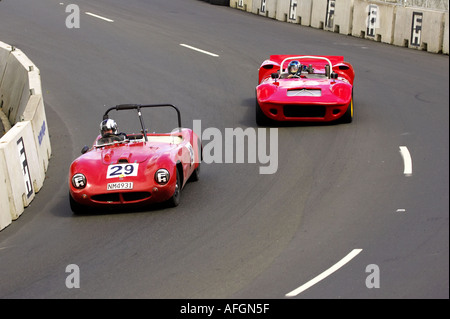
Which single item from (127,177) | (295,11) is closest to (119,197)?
(127,177)

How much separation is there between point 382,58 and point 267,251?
12898 millimetres

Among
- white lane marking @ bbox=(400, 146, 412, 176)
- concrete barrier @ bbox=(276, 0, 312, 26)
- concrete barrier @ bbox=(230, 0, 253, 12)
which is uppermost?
white lane marking @ bbox=(400, 146, 412, 176)

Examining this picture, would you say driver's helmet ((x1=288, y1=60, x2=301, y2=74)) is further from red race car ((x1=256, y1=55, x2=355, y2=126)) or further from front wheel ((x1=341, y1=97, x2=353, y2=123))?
front wheel ((x1=341, y1=97, x2=353, y2=123))

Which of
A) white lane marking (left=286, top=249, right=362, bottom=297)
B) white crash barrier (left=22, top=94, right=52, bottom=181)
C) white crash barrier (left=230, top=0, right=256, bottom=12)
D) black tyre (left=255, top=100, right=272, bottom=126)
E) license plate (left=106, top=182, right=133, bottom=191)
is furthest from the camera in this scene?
white crash barrier (left=230, top=0, right=256, bottom=12)

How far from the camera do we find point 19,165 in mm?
12945

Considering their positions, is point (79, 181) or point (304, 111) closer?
point (79, 181)

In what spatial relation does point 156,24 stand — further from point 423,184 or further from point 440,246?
point 440,246

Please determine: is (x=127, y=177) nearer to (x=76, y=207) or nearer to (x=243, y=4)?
(x=76, y=207)

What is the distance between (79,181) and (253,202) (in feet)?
7.74

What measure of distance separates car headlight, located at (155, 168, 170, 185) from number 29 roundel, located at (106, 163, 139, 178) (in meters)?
0.30

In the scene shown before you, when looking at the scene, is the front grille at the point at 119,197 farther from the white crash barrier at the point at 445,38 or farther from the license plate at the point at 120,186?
the white crash barrier at the point at 445,38

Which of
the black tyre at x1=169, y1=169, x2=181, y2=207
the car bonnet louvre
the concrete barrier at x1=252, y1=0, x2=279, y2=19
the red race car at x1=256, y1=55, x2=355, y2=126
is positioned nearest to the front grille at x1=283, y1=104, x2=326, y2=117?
the red race car at x1=256, y1=55, x2=355, y2=126

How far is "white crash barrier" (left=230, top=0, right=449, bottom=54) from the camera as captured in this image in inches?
868

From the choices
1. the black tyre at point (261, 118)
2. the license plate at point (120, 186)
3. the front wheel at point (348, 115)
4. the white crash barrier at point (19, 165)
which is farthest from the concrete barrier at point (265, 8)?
the license plate at point (120, 186)
